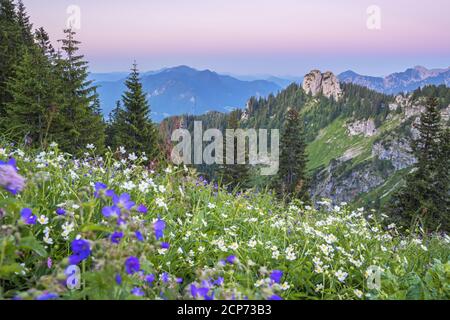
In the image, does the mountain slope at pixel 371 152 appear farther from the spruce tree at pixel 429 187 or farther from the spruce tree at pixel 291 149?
the spruce tree at pixel 429 187

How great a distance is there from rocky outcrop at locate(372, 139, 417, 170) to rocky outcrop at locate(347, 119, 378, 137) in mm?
21561

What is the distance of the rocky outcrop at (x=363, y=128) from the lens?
185 m

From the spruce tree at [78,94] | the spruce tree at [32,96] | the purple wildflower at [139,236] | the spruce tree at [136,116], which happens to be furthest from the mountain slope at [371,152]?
the purple wildflower at [139,236]

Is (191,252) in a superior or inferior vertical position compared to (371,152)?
superior

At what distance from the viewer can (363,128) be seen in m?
191

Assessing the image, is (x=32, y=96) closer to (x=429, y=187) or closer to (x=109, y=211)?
(x=109, y=211)

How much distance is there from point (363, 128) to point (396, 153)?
38095 mm

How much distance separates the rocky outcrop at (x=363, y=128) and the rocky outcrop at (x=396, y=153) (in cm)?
2156

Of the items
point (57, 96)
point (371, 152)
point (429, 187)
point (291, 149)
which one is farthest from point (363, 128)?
point (57, 96)

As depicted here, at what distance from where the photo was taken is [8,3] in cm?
3956

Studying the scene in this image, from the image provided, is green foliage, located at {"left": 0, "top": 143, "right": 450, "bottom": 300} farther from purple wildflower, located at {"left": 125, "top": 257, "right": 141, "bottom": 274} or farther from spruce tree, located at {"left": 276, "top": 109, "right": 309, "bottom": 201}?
spruce tree, located at {"left": 276, "top": 109, "right": 309, "bottom": 201}

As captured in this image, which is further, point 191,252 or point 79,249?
point 191,252

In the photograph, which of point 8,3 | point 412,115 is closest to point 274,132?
point 412,115
